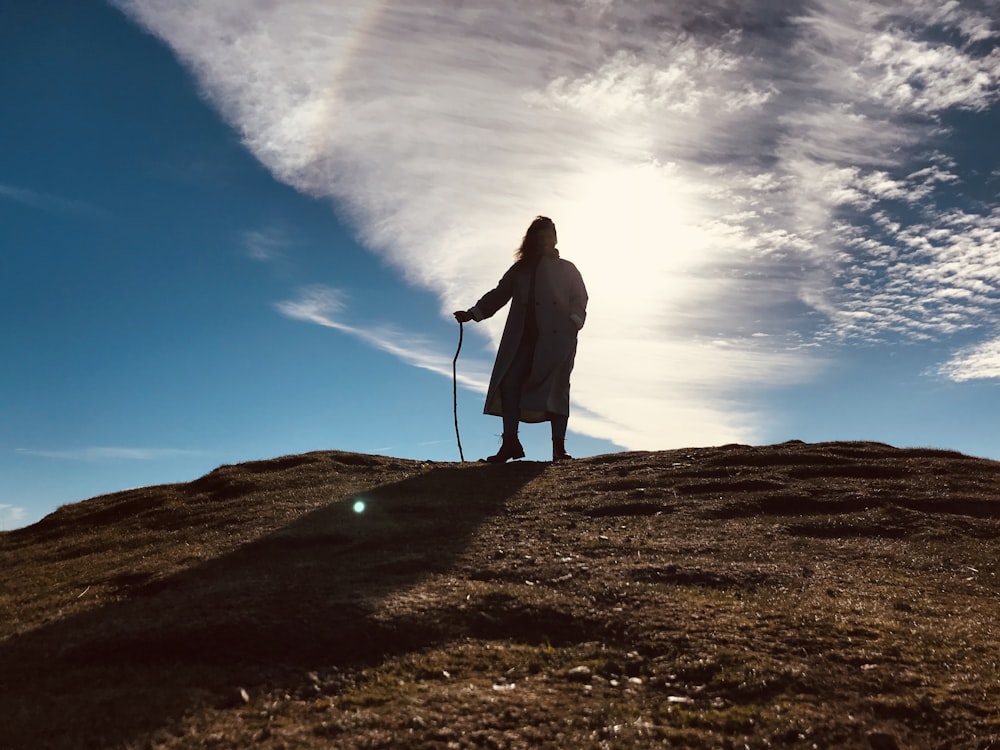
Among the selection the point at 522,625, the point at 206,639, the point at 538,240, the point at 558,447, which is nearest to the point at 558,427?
the point at 558,447

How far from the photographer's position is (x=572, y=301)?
585 inches

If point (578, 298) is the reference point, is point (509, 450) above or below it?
below

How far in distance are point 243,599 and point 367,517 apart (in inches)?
124

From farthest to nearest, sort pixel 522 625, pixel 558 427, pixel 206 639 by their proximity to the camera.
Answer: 1. pixel 558 427
2. pixel 522 625
3. pixel 206 639

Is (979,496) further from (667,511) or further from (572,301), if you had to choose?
(572,301)

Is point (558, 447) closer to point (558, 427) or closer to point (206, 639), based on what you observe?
point (558, 427)

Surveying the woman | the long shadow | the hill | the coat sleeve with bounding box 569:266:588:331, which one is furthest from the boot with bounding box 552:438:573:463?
the long shadow

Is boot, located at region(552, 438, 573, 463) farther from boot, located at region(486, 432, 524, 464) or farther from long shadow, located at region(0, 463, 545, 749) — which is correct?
long shadow, located at region(0, 463, 545, 749)

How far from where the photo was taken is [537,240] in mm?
14836

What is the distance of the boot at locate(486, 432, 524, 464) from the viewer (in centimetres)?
1409

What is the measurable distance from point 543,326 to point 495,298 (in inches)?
43.7

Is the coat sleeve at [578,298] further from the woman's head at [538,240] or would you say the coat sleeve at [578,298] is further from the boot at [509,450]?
the boot at [509,450]

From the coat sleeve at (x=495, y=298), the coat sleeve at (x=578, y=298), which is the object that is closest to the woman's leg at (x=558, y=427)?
the coat sleeve at (x=578, y=298)

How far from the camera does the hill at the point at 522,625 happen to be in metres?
3.91
